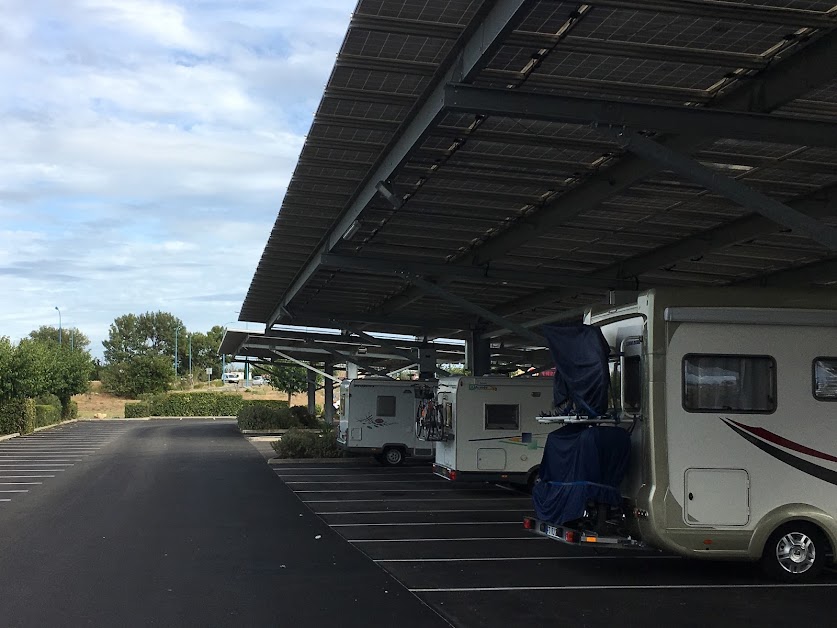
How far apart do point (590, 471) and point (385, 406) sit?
18503 mm

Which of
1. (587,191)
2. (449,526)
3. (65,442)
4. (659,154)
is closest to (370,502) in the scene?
(449,526)

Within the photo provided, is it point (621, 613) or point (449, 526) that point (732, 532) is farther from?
point (449, 526)

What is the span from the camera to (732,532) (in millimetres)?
11086

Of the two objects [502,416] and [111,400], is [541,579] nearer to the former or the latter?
[502,416]

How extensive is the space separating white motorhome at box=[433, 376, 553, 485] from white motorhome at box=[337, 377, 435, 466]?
7611mm

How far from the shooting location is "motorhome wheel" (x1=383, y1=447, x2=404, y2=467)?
2956cm

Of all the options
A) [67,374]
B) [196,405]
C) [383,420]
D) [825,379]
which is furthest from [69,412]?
[825,379]

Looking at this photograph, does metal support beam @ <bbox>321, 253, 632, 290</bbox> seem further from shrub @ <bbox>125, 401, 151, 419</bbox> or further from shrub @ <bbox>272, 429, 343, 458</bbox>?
shrub @ <bbox>125, 401, 151, 419</bbox>

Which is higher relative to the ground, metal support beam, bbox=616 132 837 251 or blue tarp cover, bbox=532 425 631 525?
metal support beam, bbox=616 132 837 251

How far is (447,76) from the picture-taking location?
10.8m

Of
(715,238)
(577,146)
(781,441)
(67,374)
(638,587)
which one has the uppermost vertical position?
(577,146)

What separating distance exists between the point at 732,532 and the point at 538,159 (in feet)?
17.8

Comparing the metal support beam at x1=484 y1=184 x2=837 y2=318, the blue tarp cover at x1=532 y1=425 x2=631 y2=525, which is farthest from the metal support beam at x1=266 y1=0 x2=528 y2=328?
the metal support beam at x1=484 y1=184 x2=837 y2=318

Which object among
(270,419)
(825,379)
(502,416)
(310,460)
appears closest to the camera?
(825,379)
